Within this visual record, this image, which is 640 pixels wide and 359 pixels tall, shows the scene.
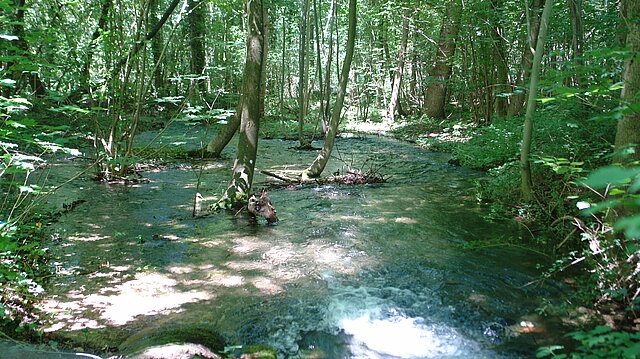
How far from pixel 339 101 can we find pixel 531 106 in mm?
4223

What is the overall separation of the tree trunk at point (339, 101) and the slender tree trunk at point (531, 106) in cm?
376

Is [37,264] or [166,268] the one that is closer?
[37,264]

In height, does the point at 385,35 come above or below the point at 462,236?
above

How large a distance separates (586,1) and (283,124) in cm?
1447

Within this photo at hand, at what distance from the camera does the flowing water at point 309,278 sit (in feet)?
11.6

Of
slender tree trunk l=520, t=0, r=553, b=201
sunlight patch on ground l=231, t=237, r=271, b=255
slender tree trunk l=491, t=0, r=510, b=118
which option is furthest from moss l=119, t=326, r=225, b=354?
slender tree trunk l=491, t=0, r=510, b=118

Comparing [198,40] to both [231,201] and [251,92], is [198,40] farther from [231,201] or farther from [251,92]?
[231,201]

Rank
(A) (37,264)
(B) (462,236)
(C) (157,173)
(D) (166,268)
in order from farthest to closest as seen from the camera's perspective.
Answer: (C) (157,173) → (B) (462,236) → (D) (166,268) → (A) (37,264)

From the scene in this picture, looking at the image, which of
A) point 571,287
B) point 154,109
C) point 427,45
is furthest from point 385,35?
point 571,287

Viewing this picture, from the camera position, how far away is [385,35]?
22.6 m

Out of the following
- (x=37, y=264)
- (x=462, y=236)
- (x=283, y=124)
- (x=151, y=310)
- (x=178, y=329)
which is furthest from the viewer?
(x=283, y=124)

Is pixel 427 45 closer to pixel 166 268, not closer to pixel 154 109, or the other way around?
pixel 154 109

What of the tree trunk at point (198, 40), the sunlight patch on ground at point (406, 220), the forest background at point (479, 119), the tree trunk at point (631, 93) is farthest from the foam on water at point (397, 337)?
the tree trunk at point (198, 40)

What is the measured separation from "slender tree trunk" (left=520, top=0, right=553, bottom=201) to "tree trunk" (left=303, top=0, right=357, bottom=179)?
12.3 feet
